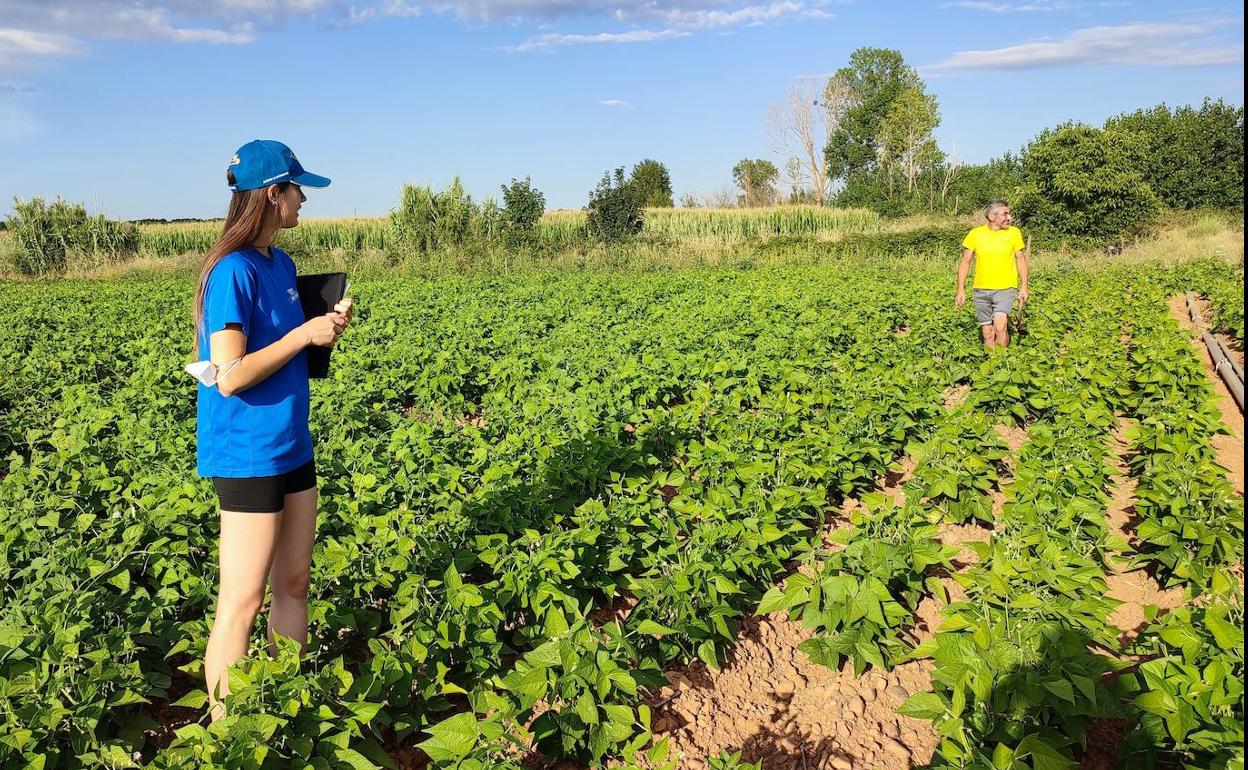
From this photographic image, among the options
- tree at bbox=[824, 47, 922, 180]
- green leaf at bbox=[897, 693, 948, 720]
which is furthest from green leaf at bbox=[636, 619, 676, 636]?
tree at bbox=[824, 47, 922, 180]

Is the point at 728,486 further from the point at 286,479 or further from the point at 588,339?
the point at 588,339

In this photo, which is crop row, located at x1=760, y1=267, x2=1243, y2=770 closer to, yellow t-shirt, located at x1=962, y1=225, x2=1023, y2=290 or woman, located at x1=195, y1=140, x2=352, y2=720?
yellow t-shirt, located at x1=962, y1=225, x2=1023, y2=290

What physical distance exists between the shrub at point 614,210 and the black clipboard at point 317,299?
85.2ft

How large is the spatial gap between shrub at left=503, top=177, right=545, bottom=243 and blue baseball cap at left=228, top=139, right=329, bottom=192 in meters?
25.0

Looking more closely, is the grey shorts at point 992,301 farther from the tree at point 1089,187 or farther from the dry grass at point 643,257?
the tree at point 1089,187

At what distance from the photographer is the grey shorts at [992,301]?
27.2 ft

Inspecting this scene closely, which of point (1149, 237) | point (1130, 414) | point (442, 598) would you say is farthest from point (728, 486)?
point (1149, 237)

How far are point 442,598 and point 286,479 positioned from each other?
0.99m

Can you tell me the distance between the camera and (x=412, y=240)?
26.4 meters

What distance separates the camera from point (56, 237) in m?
25.8

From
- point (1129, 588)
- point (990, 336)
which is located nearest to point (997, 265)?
point (990, 336)

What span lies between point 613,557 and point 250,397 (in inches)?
Answer: 72.8

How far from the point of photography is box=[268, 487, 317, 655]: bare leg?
2.78 metres

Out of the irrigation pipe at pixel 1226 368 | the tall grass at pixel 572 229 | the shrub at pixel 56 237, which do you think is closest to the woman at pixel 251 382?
the irrigation pipe at pixel 1226 368
